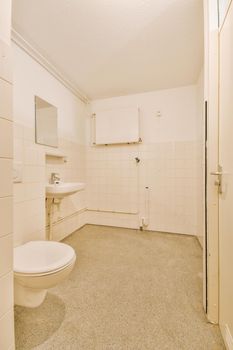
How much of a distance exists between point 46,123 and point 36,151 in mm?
613

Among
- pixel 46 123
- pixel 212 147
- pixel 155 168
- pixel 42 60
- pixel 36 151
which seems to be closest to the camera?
pixel 212 147

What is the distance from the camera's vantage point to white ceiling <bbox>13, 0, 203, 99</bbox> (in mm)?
1438

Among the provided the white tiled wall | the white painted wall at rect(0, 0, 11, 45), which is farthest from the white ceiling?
the white tiled wall

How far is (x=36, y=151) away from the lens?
1.69m

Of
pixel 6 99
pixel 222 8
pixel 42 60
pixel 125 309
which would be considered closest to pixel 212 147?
pixel 222 8

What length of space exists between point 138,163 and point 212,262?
1.97 m

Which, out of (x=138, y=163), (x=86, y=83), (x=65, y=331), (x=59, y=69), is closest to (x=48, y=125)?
(x=59, y=69)

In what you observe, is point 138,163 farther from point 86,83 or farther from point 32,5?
point 32,5

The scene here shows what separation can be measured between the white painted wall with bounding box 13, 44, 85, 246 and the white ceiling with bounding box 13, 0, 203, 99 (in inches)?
11.1

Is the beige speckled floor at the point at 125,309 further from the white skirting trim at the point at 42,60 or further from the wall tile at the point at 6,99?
the white skirting trim at the point at 42,60

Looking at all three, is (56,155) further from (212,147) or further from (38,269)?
(212,147)

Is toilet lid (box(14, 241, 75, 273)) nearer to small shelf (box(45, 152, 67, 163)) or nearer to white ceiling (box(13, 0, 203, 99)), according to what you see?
small shelf (box(45, 152, 67, 163))

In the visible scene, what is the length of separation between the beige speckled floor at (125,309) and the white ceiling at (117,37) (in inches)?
91.6

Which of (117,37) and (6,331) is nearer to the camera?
(6,331)
